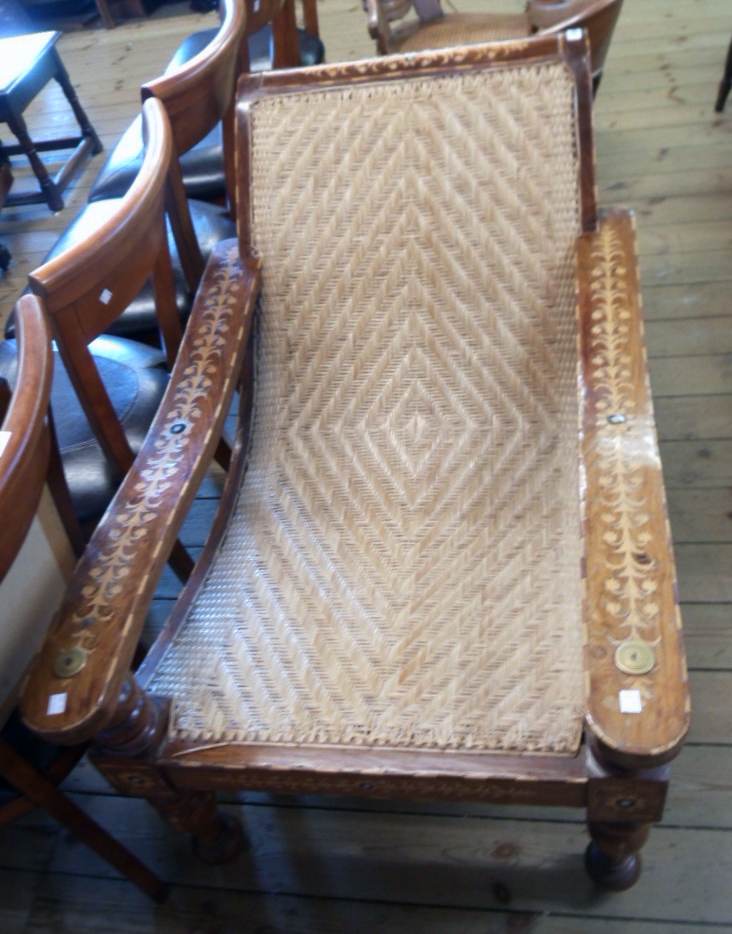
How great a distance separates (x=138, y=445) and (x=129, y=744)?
550 mm

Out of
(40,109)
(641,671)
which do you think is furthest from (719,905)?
(40,109)

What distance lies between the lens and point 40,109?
11.9ft

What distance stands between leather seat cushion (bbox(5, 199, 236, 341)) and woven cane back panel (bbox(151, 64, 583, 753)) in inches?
17.7

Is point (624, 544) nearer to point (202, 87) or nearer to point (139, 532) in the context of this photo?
point (139, 532)

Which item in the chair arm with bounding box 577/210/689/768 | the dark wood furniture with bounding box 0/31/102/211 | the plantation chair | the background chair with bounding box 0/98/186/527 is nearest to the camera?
the chair arm with bounding box 577/210/689/768

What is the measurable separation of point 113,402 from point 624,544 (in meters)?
0.92

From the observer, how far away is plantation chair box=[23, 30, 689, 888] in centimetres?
85

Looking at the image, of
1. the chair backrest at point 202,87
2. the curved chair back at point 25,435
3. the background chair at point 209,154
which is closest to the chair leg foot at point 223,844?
the curved chair back at point 25,435

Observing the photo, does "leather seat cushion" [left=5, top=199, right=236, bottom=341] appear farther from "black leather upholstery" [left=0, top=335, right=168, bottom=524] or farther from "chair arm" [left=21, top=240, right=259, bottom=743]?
"chair arm" [left=21, top=240, right=259, bottom=743]

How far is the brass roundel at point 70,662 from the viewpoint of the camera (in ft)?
2.62

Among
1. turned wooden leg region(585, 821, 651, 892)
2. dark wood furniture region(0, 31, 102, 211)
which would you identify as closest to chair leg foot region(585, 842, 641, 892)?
turned wooden leg region(585, 821, 651, 892)

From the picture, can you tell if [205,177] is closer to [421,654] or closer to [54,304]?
[54,304]

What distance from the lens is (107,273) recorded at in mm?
984

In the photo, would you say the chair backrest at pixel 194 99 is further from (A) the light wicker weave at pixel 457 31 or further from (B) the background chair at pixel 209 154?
(A) the light wicker weave at pixel 457 31
